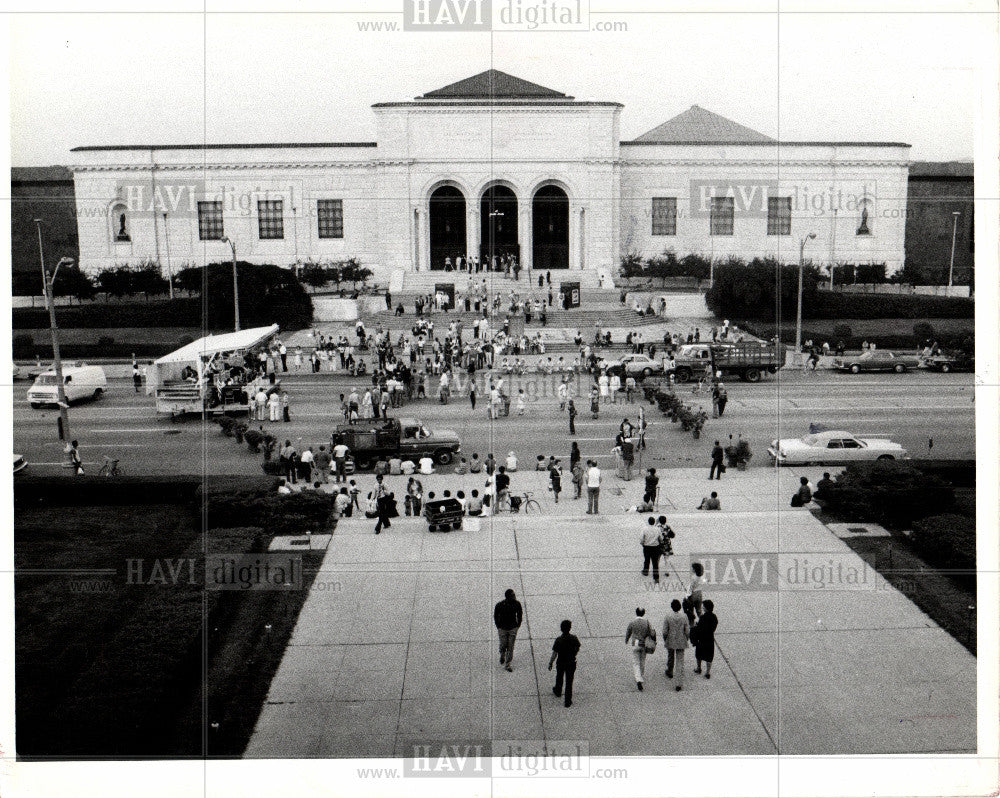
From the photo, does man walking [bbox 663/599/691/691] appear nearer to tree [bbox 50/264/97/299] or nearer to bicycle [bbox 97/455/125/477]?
bicycle [bbox 97/455/125/477]

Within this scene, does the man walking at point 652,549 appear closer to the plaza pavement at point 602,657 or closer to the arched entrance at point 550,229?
the plaza pavement at point 602,657

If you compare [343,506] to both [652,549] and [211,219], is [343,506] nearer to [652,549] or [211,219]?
[652,549]

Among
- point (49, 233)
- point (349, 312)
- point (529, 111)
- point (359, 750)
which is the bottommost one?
point (359, 750)

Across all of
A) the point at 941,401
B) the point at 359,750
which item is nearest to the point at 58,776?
the point at 359,750

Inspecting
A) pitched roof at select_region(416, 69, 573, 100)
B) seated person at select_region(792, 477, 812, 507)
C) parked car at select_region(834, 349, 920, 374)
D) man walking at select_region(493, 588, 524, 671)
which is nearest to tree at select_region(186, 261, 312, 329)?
pitched roof at select_region(416, 69, 573, 100)

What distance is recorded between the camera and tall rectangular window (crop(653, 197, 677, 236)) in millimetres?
63906

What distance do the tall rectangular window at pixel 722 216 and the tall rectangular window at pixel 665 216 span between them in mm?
2368

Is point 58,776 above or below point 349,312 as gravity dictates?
below

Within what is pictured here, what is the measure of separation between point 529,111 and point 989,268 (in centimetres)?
5110

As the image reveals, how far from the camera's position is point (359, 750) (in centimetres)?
1260

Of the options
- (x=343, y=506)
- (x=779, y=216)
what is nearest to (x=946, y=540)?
(x=343, y=506)

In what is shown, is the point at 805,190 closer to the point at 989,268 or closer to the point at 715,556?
the point at 715,556

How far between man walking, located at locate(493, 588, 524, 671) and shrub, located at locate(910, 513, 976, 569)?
792 centimetres

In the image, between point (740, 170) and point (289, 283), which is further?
A: point (740, 170)
